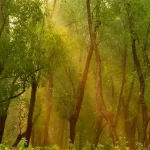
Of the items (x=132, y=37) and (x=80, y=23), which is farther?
(x=80, y=23)

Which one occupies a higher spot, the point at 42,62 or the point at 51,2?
the point at 51,2

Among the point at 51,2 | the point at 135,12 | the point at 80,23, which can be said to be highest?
the point at 51,2

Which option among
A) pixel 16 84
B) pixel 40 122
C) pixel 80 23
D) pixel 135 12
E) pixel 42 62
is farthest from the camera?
pixel 40 122

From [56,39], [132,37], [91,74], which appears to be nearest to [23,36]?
[56,39]

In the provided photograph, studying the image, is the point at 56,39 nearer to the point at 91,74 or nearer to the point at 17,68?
the point at 17,68

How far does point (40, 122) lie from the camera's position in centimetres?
4491

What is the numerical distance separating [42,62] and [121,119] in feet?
71.4

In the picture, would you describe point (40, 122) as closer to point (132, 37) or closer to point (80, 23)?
point (80, 23)

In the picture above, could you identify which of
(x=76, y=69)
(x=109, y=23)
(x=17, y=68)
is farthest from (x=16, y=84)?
(x=76, y=69)

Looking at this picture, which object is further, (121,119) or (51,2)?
(121,119)

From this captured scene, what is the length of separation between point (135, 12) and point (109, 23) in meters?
4.17

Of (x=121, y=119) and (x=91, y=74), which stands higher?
(x=91, y=74)

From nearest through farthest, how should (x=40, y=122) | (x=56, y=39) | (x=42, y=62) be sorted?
(x=42, y=62), (x=56, y=39), (x=40, y=122)

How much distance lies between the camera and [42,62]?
84.0 feet
